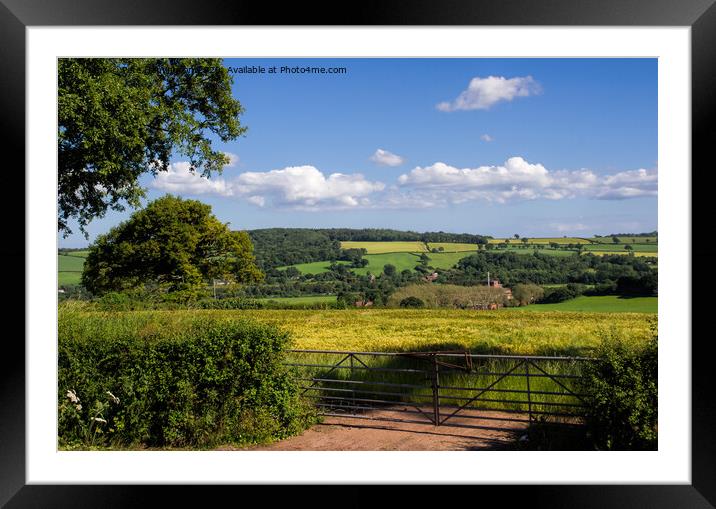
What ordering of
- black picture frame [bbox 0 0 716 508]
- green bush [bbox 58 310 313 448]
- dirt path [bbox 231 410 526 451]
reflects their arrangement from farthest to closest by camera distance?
dirt path [bbox 231 410 526 451], green bush [bbox 58 310 313 448], black picture frame [bbox 0 0 716 508]

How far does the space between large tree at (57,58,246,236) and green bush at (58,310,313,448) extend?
2.63 m

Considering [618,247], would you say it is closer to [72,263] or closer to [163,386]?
[163,386]

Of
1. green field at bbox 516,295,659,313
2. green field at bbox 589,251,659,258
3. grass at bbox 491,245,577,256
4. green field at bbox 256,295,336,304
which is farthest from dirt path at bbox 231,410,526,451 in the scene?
green field at bbox 589,251,659,258

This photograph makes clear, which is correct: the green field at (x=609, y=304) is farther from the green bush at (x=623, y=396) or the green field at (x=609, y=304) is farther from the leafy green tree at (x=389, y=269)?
the green bush at (x=623, y=396)

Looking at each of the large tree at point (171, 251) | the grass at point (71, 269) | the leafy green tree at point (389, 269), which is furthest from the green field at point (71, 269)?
the leafy green tree at point (389, 269)

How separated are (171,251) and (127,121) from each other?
14.7 feet

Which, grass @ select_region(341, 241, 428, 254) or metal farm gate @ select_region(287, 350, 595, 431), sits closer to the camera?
metal farm gate @ select_region(287, 350, 595, 431)

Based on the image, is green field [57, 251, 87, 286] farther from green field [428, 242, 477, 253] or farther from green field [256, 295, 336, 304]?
green field [428, 242, 477, 253]

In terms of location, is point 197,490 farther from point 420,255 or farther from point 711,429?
point 420,255

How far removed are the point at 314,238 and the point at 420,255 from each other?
2393 mm

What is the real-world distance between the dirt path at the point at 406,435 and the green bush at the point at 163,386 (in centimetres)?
52

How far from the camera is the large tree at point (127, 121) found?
6988 millimetres

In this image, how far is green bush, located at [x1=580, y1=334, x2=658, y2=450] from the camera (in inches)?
170
